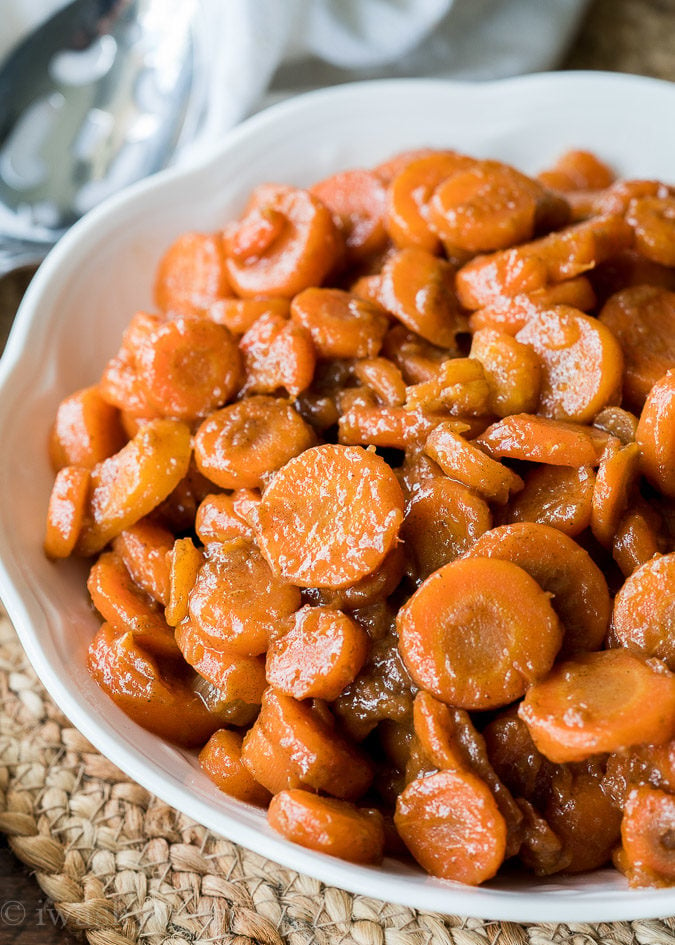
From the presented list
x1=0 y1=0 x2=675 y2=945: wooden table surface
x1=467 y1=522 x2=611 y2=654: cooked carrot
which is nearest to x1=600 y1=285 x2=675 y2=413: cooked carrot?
x1=467 y1=522 x2=611 y2=654: cooked carrot

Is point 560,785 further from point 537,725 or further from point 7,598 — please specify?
point 7,598

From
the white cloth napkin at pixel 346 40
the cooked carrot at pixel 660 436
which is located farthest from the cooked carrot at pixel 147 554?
the white cloth napkin at pixel 346 40

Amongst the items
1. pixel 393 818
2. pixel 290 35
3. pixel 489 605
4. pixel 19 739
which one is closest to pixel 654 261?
pixel 489 605

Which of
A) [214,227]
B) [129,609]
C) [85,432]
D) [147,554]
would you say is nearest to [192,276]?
[214,227]

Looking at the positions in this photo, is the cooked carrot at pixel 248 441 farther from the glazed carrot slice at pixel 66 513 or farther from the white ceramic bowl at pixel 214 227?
the white ceramic bowl at pixel 214 227

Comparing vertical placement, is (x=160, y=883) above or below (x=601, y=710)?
below

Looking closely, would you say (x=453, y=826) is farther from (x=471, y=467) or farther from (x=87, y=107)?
(x=87, y=107)
